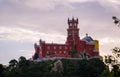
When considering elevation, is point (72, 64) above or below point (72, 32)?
below

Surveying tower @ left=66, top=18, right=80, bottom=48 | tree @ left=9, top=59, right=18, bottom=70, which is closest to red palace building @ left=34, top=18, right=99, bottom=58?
tower @ left=66, top=18, right=80, bottom=48

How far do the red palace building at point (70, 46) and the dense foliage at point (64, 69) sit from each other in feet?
8.23

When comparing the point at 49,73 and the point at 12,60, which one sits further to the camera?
the point at 12,60

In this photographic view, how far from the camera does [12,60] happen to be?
140 metres

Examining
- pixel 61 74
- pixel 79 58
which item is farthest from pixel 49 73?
pixel 79 58

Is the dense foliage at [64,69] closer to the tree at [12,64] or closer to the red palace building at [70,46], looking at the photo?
the red palace building at [70,46]

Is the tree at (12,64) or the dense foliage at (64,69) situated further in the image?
the tree at (12,64)

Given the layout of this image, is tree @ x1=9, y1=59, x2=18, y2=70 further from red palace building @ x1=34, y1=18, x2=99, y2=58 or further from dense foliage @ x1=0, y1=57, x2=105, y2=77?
red palace building @ x1=34, y1=18, x2=99, y2=58

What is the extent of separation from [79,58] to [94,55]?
15.5ft

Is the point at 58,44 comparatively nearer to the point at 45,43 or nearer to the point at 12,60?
the point at 45,43

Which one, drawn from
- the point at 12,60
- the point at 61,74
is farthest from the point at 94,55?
the point at 12,60

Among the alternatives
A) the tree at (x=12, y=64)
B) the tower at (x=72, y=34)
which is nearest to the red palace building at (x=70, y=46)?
the tower at (x=72, y=34)

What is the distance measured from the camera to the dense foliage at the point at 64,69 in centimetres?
12477

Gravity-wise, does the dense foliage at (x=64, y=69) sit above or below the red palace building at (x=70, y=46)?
below
